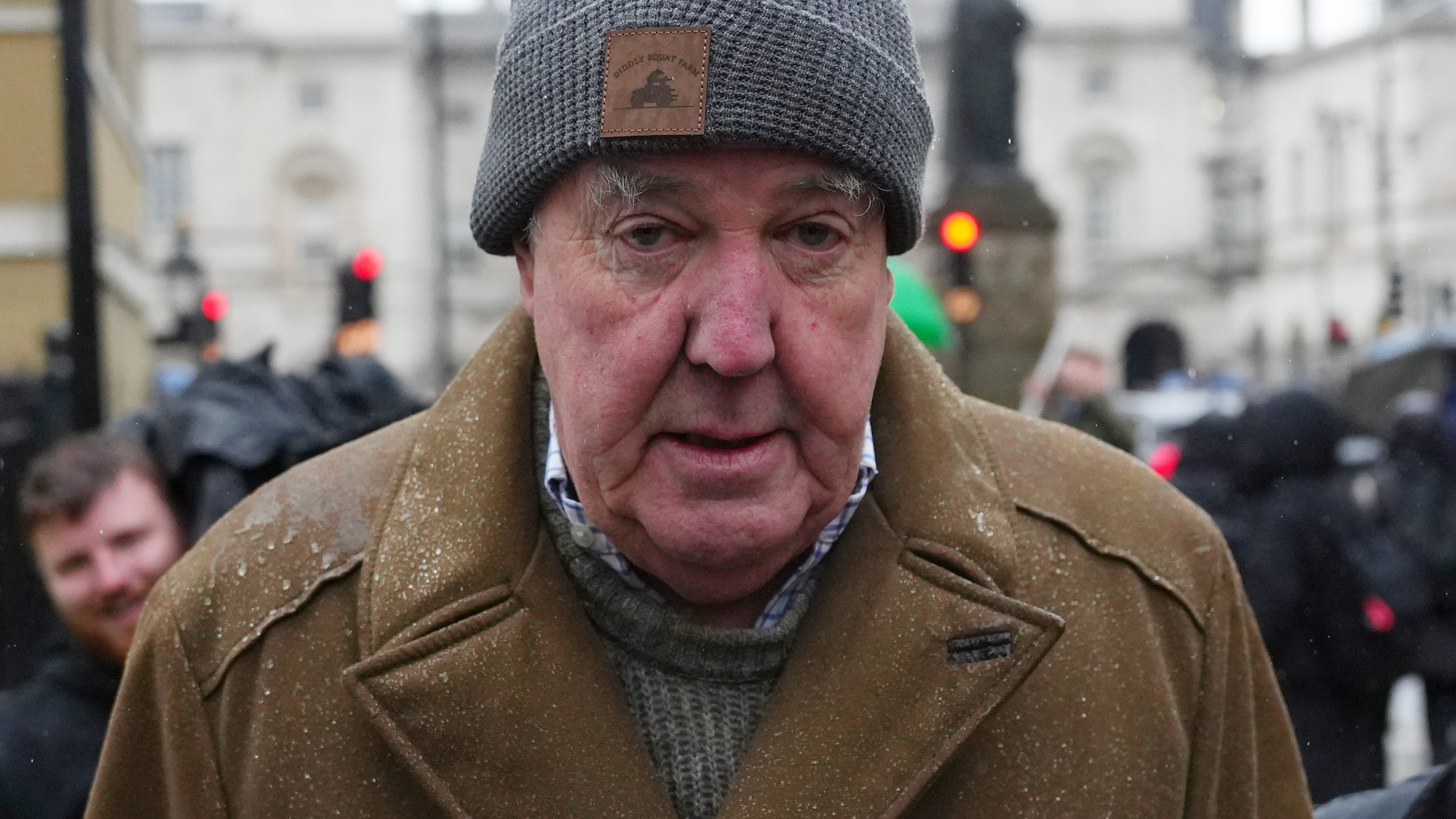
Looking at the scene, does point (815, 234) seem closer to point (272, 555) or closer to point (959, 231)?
point (272, 555)

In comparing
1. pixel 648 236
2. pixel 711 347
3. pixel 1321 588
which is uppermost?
pixel 648 236

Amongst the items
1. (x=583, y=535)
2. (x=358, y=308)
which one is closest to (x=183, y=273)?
(x=358, y=308)

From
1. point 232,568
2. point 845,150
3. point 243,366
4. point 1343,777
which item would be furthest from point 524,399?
point 1343,777

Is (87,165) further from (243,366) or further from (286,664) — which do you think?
(286,664)

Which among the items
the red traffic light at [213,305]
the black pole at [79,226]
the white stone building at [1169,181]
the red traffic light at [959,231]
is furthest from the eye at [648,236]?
the white stone building at [1169,181]

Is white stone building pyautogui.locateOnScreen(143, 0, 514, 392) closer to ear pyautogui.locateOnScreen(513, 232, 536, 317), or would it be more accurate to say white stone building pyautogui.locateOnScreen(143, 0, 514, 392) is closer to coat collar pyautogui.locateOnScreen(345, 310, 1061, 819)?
ear pyautogui.locateOnScreen(513, 232, 536, 317)

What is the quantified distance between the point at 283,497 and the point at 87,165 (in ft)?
7.38

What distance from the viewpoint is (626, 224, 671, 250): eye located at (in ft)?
5.91

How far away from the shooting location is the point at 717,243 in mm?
1777

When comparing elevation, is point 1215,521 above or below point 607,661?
below

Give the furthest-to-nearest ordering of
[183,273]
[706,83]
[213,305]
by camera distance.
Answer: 1. [183,273]
2. [213,305]
3. [706,83]

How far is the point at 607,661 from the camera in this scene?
6.34ft

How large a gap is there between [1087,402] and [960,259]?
214 cm

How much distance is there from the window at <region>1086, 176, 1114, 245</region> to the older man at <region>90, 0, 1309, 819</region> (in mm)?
47964
